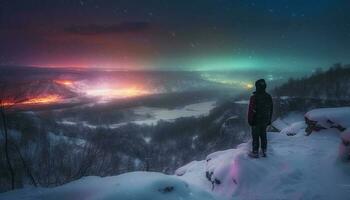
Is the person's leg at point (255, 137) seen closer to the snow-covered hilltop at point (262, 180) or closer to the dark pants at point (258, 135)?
the dark pants at point (258, 135)

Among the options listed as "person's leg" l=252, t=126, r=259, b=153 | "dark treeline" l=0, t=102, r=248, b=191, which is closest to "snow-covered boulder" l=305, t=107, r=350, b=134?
"person's leg" l=252, t=126, r=259, b=153

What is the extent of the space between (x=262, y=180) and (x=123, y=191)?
5.05m

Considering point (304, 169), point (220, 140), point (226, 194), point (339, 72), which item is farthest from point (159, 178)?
point (339, 72)

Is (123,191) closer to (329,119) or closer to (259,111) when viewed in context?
(259,111)

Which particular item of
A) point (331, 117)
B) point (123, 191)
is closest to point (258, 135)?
point (331, 117)

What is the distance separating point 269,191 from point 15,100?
51.3ft

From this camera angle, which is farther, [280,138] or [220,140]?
[220,140]

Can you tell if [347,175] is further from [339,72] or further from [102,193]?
[339,72]

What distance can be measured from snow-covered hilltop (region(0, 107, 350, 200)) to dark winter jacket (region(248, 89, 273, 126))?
1.58m

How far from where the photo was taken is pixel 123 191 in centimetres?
728

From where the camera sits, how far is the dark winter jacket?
33.7ft

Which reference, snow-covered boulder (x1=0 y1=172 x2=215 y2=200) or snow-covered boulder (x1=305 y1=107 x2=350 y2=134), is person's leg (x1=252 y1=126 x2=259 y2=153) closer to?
snow-covered boulder (x1=0 y1=172 x2=215 y2=200)

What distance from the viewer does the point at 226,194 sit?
9812 mm

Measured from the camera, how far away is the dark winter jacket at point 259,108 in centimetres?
1026
